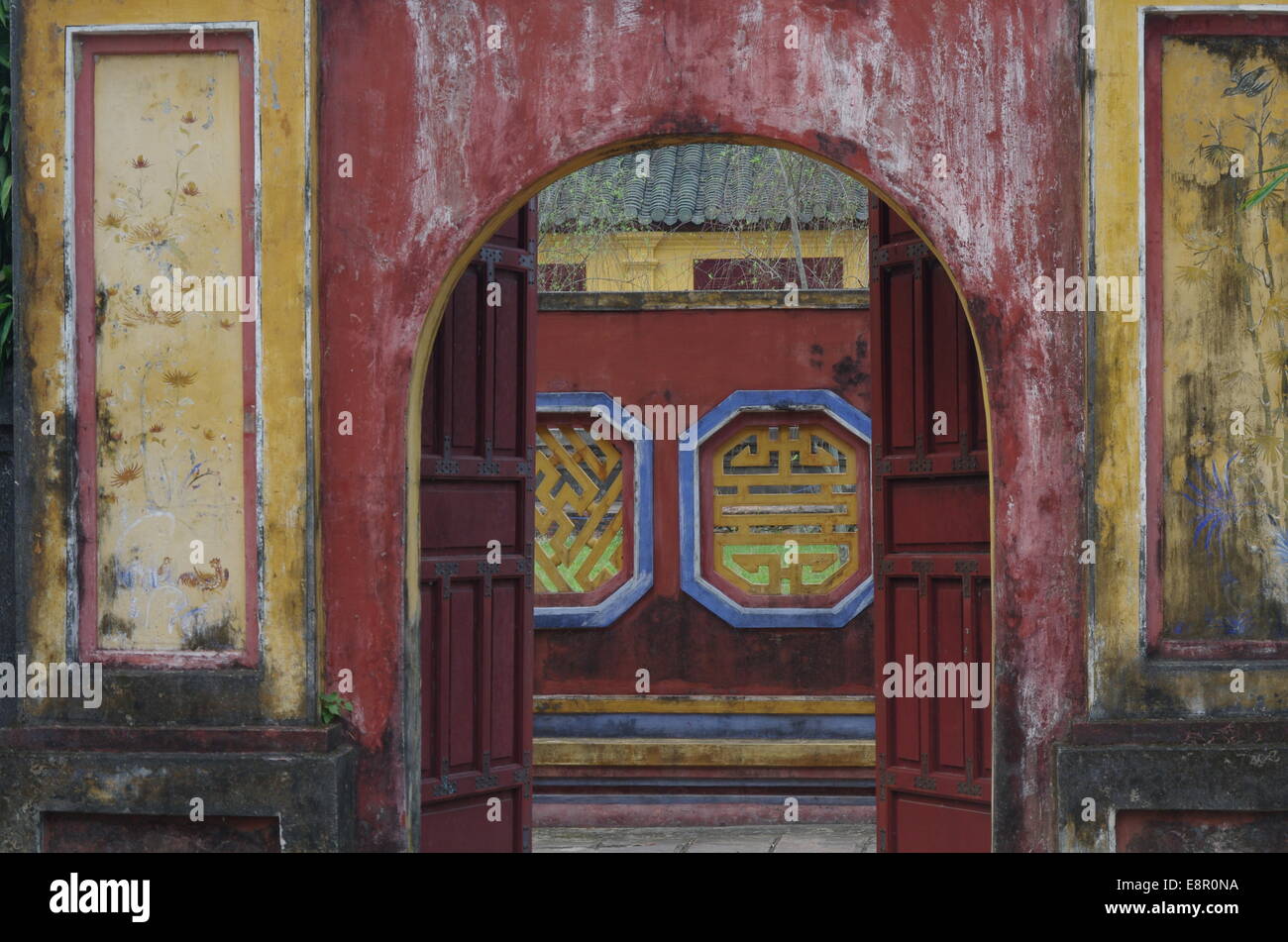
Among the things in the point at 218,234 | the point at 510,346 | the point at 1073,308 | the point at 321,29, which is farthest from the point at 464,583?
the point at 1073,308

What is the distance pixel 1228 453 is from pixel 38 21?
13.9 ft

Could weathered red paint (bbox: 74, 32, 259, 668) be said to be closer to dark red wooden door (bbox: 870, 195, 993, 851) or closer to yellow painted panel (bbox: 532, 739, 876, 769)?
dark red wooden door (bbox: 870, 195, 993, 851)

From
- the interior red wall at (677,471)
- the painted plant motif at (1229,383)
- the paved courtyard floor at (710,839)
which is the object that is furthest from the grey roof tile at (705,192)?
the painted plant motif at (1229,383)

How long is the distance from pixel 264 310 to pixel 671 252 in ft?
41.4

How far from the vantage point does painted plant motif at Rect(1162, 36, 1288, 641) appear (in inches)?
213

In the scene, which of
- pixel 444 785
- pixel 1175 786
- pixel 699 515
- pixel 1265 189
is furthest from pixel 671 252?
pixel 1175 786

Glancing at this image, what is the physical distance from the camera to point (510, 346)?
675 cm

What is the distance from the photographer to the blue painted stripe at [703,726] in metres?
9.10

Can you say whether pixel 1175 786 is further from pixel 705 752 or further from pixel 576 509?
pixel 576 509

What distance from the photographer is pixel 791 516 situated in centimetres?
926

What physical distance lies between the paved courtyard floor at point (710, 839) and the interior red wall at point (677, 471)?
77 centimetres

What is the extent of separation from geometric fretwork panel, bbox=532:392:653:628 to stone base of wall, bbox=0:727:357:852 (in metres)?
3.78

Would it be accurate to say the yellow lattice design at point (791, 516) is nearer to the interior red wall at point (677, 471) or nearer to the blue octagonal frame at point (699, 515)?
the blue octagonal frame at point (699, 515)

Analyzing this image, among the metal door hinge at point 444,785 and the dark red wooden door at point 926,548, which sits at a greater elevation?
the dark red wooden door at point 926,548
